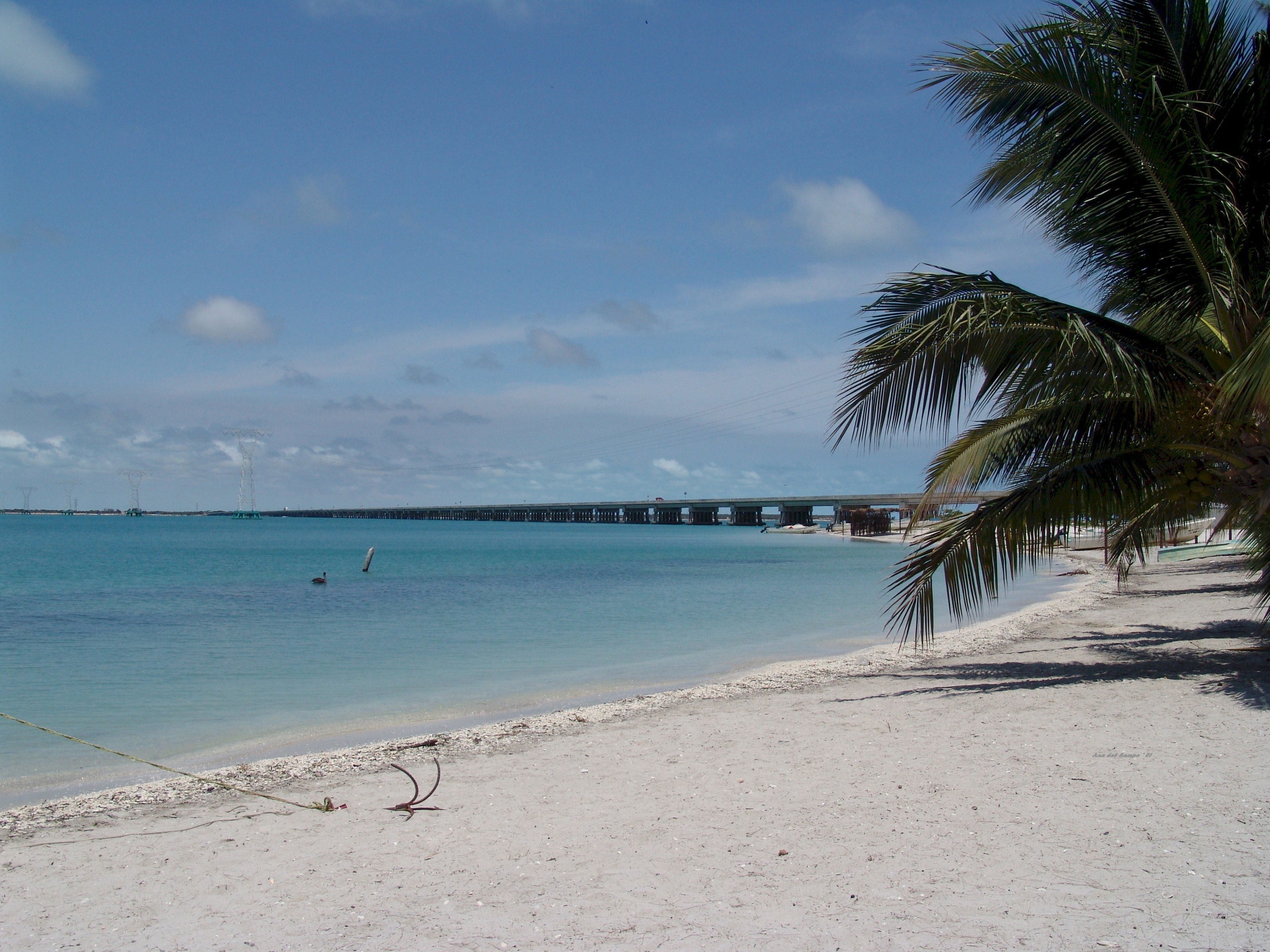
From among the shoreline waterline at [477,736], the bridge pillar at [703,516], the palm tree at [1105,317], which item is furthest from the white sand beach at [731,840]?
the bridge pillar at [703,516]

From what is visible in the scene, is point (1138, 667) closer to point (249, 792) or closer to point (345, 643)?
point (249, 792)

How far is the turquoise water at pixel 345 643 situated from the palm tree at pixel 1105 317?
19.7ft

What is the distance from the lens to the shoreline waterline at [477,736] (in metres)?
6.78

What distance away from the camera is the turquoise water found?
10.2m

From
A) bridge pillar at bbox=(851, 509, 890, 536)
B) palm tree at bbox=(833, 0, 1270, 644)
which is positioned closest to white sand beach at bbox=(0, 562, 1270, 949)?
palm tree at bbox=(833, 0, 1270, 644)

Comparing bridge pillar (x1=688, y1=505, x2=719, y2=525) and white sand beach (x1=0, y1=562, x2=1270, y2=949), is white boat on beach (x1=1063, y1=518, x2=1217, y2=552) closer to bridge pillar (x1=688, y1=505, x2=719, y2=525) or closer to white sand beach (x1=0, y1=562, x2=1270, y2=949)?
white sand beach (x1=0, y1=562, x2=1270, y2=949)

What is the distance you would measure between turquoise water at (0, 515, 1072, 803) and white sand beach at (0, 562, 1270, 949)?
9.03 ft

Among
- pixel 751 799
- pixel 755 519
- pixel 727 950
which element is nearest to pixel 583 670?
pixel 751 799

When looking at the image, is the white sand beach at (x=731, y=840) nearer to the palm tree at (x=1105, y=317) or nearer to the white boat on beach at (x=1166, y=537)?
the palm tree at (x=1105, y=317)

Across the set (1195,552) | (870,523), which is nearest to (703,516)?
(870,523)

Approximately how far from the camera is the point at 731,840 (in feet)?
16.4

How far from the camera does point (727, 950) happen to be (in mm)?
3666

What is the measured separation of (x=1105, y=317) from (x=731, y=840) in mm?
6192

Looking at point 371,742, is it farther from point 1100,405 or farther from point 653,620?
point 653,620
